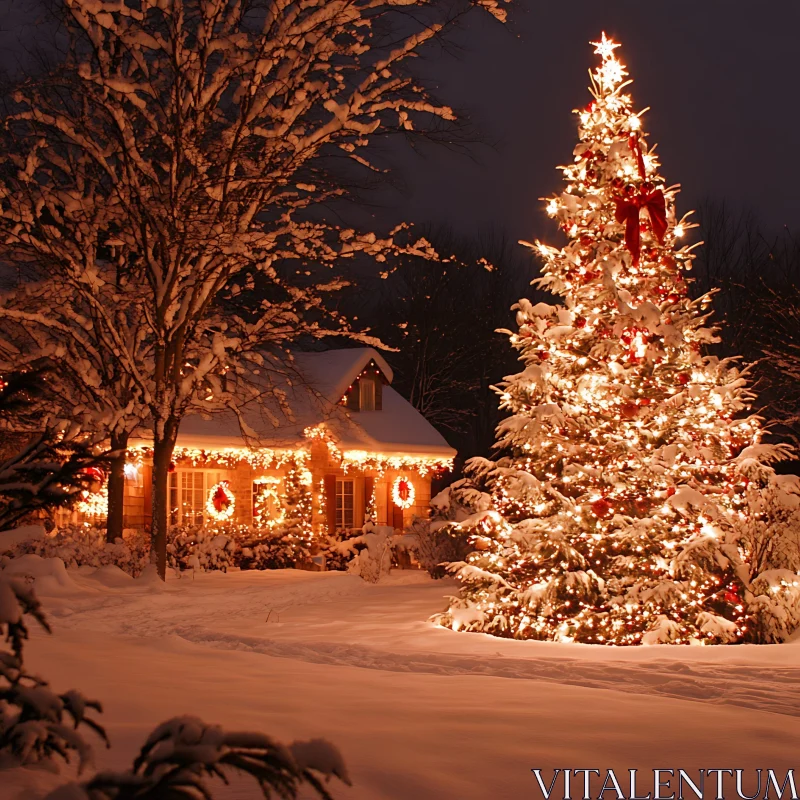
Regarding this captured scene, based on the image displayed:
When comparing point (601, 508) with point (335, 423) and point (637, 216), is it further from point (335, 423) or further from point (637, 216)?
point (335, 423)

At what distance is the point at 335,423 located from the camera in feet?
90.8

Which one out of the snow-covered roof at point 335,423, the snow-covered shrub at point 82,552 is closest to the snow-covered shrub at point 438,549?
the snow-covered roof at point 335,423

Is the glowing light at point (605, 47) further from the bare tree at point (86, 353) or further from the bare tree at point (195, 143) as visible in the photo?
the bare tree at point (86, 353)

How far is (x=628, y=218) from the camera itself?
1308 centimetres

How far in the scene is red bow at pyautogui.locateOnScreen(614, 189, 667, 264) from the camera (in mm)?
13039

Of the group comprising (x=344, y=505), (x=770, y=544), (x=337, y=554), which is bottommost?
(x=337, y=554)

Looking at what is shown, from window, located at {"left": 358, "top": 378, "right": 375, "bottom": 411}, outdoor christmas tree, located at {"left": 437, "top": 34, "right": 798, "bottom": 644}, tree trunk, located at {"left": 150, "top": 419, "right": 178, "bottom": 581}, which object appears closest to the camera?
outdoor christmas tree, located at {"left": 437, "top": 34, "right": 798, "bottom": 644}

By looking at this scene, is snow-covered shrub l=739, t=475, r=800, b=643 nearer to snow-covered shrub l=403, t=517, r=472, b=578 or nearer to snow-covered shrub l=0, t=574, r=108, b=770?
snow-covered shrub l=403, t=517, r=472, b=578

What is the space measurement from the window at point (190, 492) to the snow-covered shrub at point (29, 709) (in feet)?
71.6

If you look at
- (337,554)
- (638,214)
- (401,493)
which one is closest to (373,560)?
(337,554)

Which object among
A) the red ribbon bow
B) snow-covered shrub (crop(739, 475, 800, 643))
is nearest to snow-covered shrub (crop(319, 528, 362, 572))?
snow-covered shrub (crop(739, 475, 800, 643))

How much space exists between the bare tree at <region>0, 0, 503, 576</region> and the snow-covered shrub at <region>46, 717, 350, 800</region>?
13455 mm

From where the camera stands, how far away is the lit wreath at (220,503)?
25656 millimetres

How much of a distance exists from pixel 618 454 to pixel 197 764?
34.3 ft
